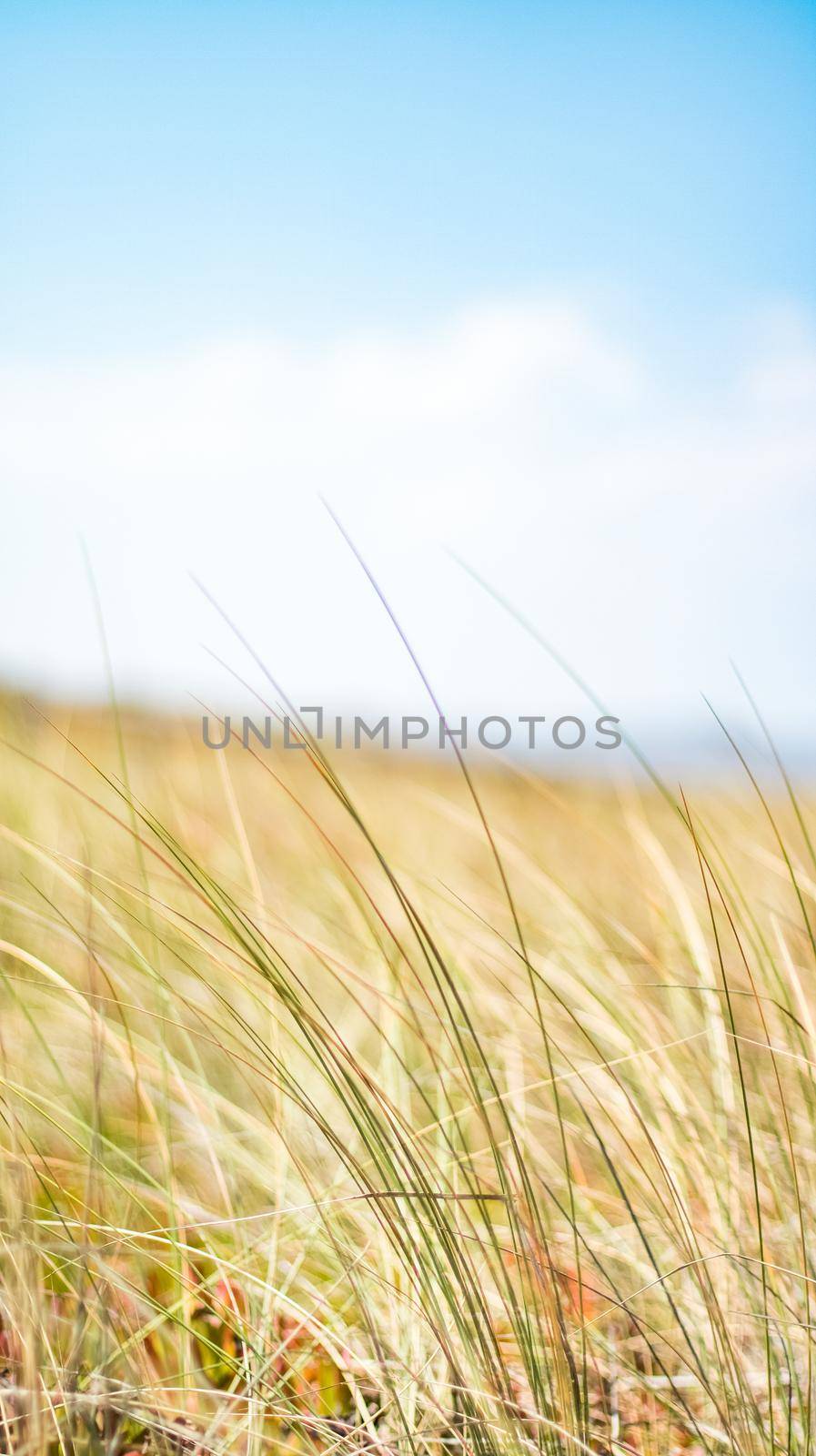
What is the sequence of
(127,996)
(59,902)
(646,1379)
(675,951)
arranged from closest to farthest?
(646,1379) < (127,996) < (675,951) < (59,902)

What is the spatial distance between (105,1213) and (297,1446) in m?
0.32

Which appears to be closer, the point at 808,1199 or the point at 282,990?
the point at 282,990

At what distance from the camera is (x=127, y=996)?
1.72 meters

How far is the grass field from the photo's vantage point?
0.82 metres

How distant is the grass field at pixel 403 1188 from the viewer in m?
0.82

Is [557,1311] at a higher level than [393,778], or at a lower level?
lower

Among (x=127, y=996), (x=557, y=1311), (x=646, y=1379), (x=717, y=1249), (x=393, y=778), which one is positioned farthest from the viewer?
(x=393, y=778)

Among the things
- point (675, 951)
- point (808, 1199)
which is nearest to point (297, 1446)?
point (808, 1199)

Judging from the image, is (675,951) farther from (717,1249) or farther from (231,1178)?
(231,1178)

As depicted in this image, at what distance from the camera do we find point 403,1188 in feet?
2.72

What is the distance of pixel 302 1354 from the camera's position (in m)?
0.97

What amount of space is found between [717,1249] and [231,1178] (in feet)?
1.95

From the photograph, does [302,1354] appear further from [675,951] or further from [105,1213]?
[675,951]

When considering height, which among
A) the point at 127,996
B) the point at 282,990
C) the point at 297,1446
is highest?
the point at 282,990
